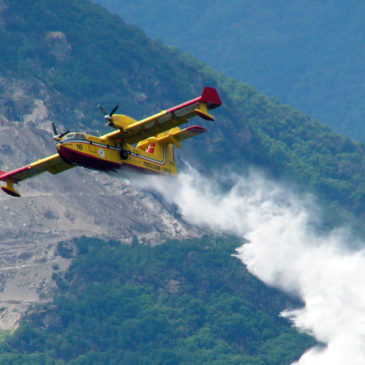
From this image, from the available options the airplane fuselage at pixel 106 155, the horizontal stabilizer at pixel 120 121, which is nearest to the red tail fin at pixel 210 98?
the horizontal stabilizer at pixel 120 121

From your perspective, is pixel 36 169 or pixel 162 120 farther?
pixel 36 169

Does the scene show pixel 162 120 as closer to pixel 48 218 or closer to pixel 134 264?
pixel 48 218

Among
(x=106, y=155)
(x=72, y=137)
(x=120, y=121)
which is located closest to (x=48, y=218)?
(x=106, y=155)

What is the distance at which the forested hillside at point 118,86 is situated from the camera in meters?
169

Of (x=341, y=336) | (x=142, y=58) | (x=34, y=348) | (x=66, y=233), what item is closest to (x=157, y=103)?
(x=142, y=58)

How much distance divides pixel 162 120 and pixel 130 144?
469 cm

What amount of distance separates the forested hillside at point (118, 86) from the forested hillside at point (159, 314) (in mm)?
19178

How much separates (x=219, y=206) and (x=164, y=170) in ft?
194

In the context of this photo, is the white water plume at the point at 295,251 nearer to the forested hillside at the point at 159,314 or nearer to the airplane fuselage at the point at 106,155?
the forested hillside at the point at 159,314

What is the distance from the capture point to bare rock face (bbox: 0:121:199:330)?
14121 cm

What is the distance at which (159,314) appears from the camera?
145125 mm

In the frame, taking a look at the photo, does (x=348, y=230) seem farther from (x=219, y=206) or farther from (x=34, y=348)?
(x=34, y=348)

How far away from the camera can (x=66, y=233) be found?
147m

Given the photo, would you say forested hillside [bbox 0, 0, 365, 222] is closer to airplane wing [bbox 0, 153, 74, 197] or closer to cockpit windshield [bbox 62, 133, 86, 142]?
airplane wing [bbox 0, 153, 74, 197]
